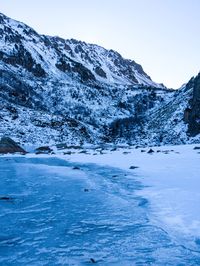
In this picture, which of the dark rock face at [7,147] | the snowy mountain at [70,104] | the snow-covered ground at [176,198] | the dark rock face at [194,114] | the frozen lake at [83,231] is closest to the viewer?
the frozen lake at [83,231]

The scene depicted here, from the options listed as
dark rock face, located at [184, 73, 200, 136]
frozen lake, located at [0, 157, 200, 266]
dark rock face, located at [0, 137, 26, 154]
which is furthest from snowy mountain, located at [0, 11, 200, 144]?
frozen lake, located at [0, 157, 200, 266]

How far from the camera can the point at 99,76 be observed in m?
159

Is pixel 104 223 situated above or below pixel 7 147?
below

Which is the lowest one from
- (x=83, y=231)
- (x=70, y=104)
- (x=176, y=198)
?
(x=83, y=231)

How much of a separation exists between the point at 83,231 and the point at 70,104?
9382cm

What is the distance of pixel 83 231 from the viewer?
8.85 meters

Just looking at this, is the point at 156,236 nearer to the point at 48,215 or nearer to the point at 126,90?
the point at 48,215

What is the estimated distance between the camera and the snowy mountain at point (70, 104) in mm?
70438

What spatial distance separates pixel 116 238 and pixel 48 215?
2878 millimetres

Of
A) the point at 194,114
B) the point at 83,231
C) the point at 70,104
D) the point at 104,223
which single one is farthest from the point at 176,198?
the point at 70,104

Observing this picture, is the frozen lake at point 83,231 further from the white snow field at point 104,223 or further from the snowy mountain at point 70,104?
the snowy mountain at point 70,104

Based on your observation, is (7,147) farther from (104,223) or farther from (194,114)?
(104,223)

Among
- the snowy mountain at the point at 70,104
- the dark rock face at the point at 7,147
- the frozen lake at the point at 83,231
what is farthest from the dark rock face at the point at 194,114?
the frozen lake at the point at 83,231

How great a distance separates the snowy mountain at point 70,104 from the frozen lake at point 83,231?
5053 cm
